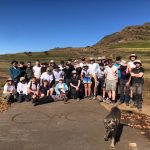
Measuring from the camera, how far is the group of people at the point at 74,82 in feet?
49.2

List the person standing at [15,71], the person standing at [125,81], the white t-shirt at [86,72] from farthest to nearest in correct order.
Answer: the person standing at [15,71] → the white t-shirt at [86,72] → the person standing at [125,81]

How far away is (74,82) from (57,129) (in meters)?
5.21

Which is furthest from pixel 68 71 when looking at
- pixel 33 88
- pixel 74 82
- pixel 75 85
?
pixel 33 88

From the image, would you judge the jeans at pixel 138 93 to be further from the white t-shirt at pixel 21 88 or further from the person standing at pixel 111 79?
the white t-shirt at pixel 21 88

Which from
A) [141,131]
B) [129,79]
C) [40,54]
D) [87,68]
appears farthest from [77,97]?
[40,54]

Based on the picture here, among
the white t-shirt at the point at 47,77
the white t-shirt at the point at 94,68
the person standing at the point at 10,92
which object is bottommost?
the person standing at the point at 10,92

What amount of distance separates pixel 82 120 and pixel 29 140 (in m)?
3.02

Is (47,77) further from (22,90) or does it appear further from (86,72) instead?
(86,72)

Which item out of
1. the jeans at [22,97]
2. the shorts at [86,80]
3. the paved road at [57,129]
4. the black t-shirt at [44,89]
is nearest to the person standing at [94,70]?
the shorts at [86,80]

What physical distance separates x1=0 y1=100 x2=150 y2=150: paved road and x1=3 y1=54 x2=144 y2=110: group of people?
91cm

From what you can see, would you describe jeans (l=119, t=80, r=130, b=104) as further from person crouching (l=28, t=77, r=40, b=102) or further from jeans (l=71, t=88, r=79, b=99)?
person crouching (l=28, t=77, r=40, b=102)

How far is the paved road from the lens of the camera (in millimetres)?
9453

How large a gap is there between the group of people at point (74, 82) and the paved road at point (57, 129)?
2.99 feet

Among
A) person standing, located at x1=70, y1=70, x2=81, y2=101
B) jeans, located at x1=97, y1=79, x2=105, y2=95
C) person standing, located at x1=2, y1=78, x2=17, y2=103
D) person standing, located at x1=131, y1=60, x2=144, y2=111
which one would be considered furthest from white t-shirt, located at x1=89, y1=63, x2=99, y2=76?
person standing, located at x1=2, y1=78, x2=17, y2=103
